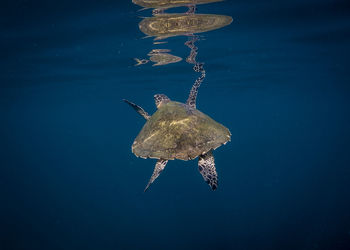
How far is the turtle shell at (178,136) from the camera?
4.80 metres

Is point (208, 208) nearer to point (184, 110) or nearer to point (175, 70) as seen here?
point (175, 70)

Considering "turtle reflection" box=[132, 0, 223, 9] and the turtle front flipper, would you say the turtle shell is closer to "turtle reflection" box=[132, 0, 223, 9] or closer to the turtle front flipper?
the turtle front flipper

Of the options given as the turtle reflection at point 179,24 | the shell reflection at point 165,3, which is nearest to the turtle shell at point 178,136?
the shell reflection at point 165,3

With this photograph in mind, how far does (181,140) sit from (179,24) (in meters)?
6.51

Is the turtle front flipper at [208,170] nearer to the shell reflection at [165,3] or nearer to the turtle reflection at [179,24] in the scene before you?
the shell reflection at [165,3]

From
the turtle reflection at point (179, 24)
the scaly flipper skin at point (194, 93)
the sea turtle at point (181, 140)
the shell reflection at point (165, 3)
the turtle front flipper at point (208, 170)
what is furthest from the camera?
the turtle reflection at point (179, 24)

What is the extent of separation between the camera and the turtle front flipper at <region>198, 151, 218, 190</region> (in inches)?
177

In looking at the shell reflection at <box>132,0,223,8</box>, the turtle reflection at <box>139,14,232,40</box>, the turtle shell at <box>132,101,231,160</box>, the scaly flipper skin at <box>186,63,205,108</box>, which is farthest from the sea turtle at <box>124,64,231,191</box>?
the turtle reflection at <box>139,14,232,40</box>

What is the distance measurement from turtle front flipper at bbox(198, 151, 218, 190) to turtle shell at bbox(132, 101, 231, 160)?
362mm
